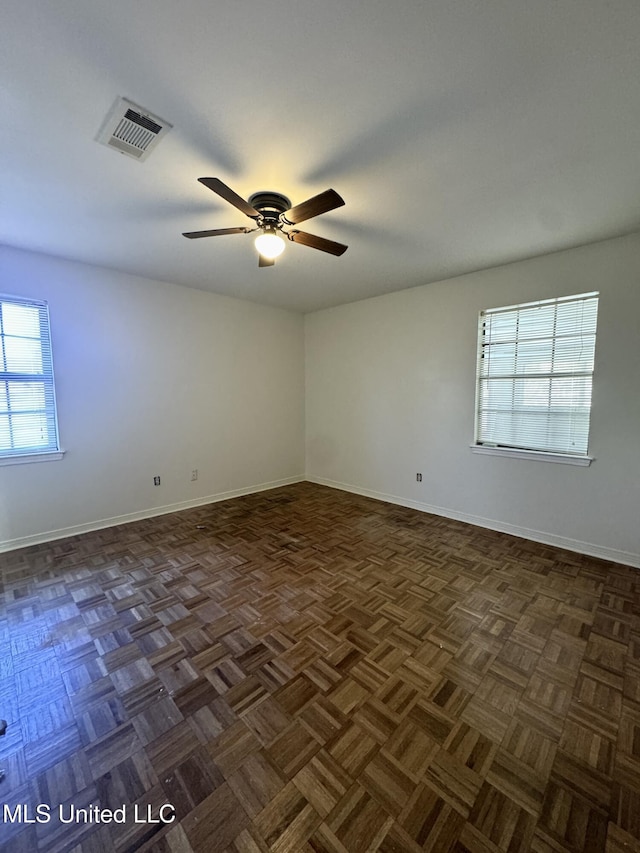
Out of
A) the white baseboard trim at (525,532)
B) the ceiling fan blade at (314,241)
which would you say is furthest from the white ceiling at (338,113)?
the white baseboard trim at (525,532)

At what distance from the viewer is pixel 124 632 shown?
6.65 feet

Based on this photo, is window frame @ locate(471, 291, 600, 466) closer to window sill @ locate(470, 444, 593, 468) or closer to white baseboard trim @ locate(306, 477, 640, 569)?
window sill @ locate(470, 444, 593, 468)

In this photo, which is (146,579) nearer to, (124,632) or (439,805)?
(124,632)

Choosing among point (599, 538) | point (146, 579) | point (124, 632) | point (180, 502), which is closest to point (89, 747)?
point (124, 632)

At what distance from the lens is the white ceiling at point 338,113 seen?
3.74 feet

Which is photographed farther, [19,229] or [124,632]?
[19,229]

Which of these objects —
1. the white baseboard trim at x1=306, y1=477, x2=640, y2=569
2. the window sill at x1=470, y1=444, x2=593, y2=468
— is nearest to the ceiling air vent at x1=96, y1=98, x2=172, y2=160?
the window sill at x1=470, y1=444, x2=593, y2=468

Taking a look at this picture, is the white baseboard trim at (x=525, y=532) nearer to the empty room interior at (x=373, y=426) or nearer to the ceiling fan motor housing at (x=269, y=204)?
the empty room interior at (x=373, y=426)

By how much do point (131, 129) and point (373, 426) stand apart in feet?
11.9

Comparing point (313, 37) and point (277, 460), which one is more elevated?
point (313, 37)

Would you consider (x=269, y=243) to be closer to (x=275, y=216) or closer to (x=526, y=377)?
(x=275, y=216)

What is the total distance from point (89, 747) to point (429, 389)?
3810 millimetres

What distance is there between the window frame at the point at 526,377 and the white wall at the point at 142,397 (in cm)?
272

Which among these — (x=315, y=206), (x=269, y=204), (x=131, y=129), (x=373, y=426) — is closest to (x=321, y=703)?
(x=315, y=206)
